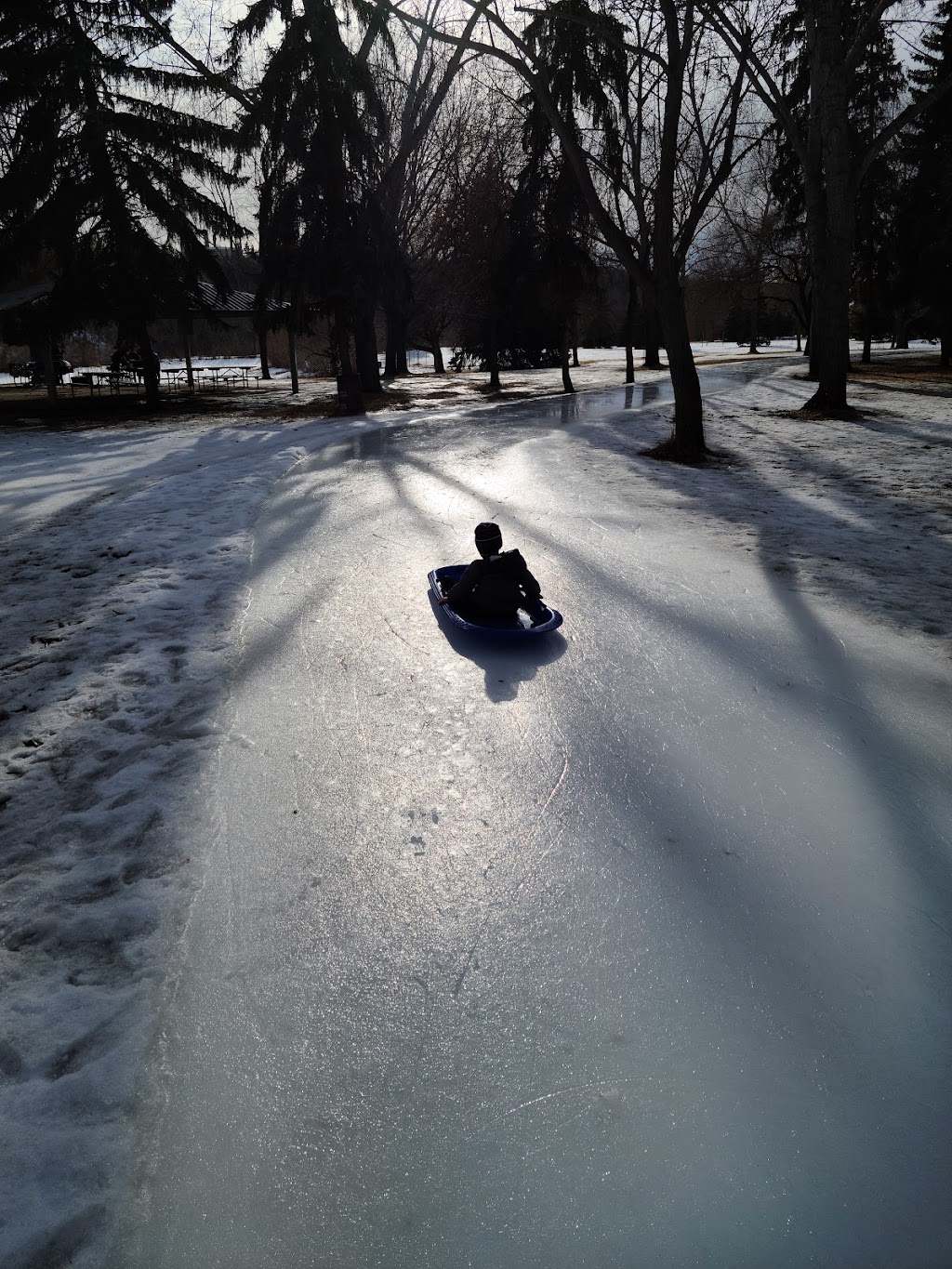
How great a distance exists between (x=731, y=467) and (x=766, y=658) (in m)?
6.49

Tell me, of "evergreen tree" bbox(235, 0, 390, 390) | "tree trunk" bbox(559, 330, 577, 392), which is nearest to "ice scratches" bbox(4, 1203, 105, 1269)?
"evergreen tree" bbox(235, 0, 390, 390)

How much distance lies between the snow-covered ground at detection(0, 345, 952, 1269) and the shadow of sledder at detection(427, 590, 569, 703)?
1397mm

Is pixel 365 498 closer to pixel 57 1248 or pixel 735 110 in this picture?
pixel 57 1248

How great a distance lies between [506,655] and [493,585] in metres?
0.49

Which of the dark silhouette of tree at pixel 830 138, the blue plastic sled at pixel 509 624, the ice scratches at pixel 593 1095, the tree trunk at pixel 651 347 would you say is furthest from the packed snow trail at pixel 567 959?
the tree trunk at pixel 651 347

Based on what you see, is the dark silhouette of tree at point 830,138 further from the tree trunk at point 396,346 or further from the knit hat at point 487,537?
the tree trunk at point 396,346

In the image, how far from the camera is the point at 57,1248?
1.65 m

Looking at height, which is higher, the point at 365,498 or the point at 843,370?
the point at 843,370

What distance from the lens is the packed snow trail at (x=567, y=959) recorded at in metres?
1.73

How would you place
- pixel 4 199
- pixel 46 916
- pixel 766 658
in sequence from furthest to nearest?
pixel 4 199, pixel 766 658, pixel 46 916

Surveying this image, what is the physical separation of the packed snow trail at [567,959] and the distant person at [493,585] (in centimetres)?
24

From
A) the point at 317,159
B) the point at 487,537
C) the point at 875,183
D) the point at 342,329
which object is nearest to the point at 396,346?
the point at 342,329

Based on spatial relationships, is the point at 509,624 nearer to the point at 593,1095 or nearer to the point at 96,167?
the point at 593,1095

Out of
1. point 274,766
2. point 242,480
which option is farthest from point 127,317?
point 274,766
